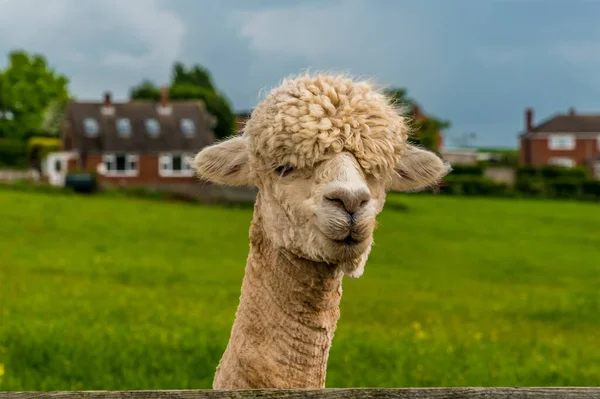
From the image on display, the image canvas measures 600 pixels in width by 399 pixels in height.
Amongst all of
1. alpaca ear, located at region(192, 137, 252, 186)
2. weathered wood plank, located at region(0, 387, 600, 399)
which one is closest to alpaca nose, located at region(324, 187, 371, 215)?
weathered wood plank, located at region(0, 387, 600, 399)

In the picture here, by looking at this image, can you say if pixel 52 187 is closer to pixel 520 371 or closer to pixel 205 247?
pixel 205 247

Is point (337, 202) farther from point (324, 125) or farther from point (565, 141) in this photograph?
point (565, 141)

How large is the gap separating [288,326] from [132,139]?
62870mm

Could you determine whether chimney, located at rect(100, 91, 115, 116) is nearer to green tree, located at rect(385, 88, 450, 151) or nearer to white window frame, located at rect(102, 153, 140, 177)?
white window frame, located at rect(102, 153, 140, 177)

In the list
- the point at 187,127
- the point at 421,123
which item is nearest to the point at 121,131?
the point at 187,127

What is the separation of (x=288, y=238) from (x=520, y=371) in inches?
289

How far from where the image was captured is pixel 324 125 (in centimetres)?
333

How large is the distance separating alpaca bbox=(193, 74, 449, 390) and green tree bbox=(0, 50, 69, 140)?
8922cm

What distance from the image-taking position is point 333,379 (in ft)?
30.2

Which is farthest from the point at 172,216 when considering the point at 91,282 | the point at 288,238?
the point at 288,238

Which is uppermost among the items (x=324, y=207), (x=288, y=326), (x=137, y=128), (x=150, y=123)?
(x=150, y=123)

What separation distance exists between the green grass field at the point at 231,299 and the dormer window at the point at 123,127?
810 inches

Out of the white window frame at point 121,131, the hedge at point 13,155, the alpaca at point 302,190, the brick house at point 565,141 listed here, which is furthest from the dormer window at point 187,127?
the alpaca at point 302,190

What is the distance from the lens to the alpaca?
3277 mm
